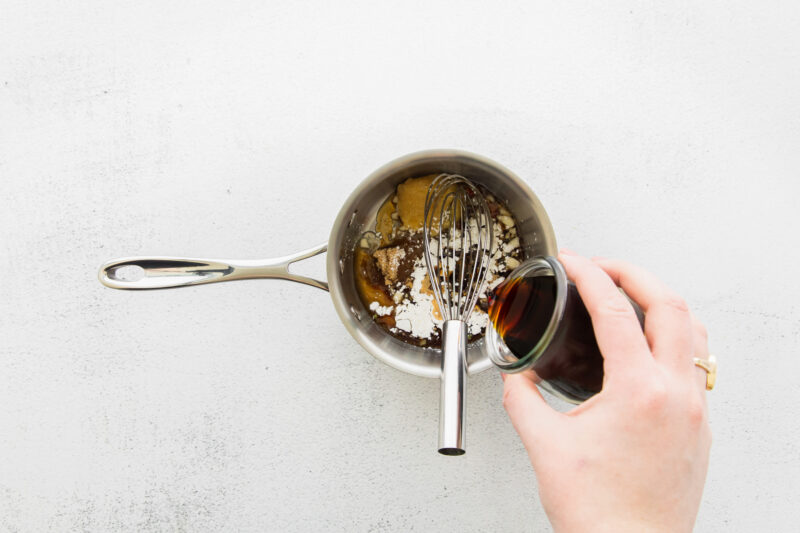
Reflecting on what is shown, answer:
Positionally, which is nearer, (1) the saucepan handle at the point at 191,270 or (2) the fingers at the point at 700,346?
(2) the fingers at the point at 700,346

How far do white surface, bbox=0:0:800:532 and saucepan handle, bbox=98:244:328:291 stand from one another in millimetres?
99

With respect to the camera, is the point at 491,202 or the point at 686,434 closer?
the point at 686,434

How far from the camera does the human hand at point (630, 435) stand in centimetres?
36

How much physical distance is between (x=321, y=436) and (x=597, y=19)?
590mm

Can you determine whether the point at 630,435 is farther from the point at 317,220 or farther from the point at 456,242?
the point at 317,220

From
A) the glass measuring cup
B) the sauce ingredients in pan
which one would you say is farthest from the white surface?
the glass measuring cup

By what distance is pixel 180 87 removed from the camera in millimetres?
662

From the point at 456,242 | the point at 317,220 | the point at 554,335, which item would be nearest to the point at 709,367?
the point at 554,335

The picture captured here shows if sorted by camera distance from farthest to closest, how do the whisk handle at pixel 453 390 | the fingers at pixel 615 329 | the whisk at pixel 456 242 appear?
the whisk at pixel 456 242, the whisk handle at pixel 453 390, the fingers at pixel 615 329

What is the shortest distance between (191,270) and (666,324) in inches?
16.5

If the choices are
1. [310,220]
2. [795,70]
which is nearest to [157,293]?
[310,220]

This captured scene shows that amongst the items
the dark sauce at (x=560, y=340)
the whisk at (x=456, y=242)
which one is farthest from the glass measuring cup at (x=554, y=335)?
the whisk at (x=456, y=242)

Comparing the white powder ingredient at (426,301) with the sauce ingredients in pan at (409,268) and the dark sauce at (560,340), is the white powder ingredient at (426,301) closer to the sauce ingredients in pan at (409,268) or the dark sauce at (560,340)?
the sauce ingredients in pan at (409,268)

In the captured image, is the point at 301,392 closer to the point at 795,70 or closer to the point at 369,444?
the point at 369,444
